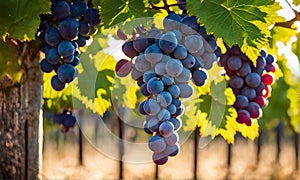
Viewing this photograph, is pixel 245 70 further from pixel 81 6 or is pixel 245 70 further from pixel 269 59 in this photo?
pixel 81 6

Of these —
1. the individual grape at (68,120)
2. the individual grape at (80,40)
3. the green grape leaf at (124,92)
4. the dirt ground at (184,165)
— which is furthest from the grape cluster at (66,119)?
the dirt ground at (184,165)

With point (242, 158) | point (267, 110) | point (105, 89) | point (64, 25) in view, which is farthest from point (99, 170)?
point (64, 25)

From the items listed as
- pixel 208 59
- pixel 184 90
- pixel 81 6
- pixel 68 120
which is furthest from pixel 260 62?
pixel 68 120

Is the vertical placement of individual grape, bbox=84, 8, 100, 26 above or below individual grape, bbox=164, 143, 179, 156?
above

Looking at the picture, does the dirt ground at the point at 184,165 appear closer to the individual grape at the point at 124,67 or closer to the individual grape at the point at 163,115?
the individual grape at the point at 124,67

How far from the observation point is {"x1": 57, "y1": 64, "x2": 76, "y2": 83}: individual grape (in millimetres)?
1115

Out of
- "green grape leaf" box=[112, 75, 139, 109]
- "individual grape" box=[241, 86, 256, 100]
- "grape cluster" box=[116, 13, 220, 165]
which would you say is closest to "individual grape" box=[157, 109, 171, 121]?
"grape cluster" box=[116, 13, 220, 165]

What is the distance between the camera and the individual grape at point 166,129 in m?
0.94

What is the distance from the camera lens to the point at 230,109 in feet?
4.44

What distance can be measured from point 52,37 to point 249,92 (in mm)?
459

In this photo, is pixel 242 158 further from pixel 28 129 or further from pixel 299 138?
pixel 28 129

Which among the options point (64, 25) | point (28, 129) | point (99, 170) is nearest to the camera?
point (64, 25)

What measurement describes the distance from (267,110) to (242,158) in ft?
15.1

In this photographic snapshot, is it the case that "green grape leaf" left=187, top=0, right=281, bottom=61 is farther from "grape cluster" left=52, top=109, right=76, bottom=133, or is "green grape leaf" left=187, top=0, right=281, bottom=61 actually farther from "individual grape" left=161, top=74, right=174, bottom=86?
"grape cluster" left=52, top=109, right=76, bottom=133
